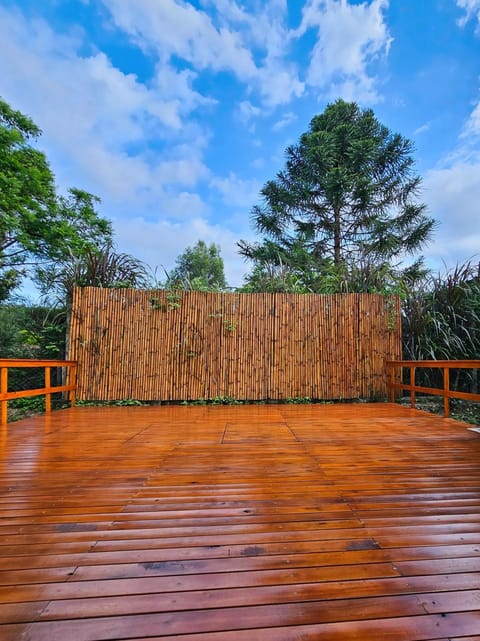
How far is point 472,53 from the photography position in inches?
239

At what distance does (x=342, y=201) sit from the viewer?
29.8 feet

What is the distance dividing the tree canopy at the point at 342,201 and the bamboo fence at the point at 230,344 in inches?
150

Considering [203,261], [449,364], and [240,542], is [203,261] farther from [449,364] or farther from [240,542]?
[240,542]

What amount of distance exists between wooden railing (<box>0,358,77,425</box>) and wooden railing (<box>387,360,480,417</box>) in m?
4.66

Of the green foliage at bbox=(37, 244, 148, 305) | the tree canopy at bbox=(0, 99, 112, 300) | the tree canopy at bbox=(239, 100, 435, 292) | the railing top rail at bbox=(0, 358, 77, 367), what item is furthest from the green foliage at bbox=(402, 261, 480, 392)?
the tree canopy at bbox=(0, 99, 112, 300)

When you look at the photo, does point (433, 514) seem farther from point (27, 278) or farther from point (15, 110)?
point (15, 110)

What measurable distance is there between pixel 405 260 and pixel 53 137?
35.6 feet

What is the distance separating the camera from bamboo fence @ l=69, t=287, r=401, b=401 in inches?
179

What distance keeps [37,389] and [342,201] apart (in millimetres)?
9005

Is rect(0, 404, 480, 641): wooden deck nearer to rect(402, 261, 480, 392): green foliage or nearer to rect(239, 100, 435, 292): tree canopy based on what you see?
rect(402, 261, 480, 392): green foliage

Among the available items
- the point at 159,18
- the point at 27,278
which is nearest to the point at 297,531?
the point at 159,18

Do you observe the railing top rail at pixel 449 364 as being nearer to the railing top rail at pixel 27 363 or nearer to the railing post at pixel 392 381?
the railing post at pixel 392 381

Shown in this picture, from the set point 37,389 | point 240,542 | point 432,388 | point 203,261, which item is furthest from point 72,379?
point 203,261

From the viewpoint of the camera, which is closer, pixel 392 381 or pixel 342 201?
pixel 392 381
